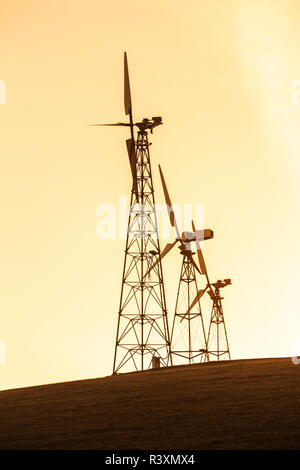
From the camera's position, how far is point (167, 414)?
16297 millimetres

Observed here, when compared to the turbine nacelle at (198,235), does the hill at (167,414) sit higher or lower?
lower

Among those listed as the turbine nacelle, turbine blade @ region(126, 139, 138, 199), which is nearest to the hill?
turbine blade @ region(126, 139, 138, 199)

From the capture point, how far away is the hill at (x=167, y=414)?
44.5 ft

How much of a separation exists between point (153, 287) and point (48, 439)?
23201 millimetres

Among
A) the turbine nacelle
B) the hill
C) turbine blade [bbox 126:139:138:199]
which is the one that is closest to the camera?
the hill

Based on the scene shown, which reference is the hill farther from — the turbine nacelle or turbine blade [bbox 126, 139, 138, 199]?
the turbine nacelle

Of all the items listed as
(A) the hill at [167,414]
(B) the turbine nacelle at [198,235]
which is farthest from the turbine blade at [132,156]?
(A) the hill at [167,414]

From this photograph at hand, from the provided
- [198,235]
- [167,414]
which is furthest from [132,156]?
[167,414]

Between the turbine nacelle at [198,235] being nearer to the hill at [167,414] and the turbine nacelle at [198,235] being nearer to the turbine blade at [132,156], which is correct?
the turbine blade at [132,156]

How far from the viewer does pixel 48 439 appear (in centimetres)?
1479

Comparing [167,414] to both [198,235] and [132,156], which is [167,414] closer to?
[132,156]

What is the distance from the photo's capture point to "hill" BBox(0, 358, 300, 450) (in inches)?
534
